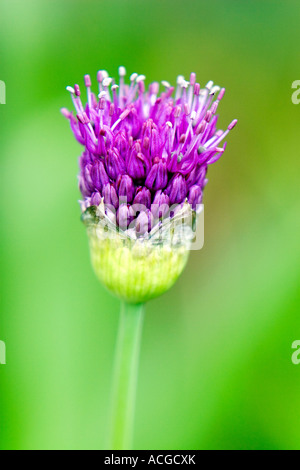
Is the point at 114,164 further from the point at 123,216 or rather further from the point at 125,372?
the point at 125,372

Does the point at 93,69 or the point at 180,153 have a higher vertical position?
the point at 93,69

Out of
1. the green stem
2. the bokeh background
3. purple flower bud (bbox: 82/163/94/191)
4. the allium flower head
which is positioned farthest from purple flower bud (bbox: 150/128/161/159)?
the bokeh background

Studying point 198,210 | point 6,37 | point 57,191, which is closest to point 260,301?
point 198,210

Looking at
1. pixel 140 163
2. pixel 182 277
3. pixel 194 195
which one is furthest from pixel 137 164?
pixel 182 277

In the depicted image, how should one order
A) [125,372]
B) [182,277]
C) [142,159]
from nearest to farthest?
[142,159], [125,372], [182,277]

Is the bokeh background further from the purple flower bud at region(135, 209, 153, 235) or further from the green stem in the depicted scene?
the purple flower bud at region(135, 209, 153, 235)

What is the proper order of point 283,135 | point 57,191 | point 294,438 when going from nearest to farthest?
point 294,438, point 57,191, point 283,135

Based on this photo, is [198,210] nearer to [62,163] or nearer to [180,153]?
[180,153]
